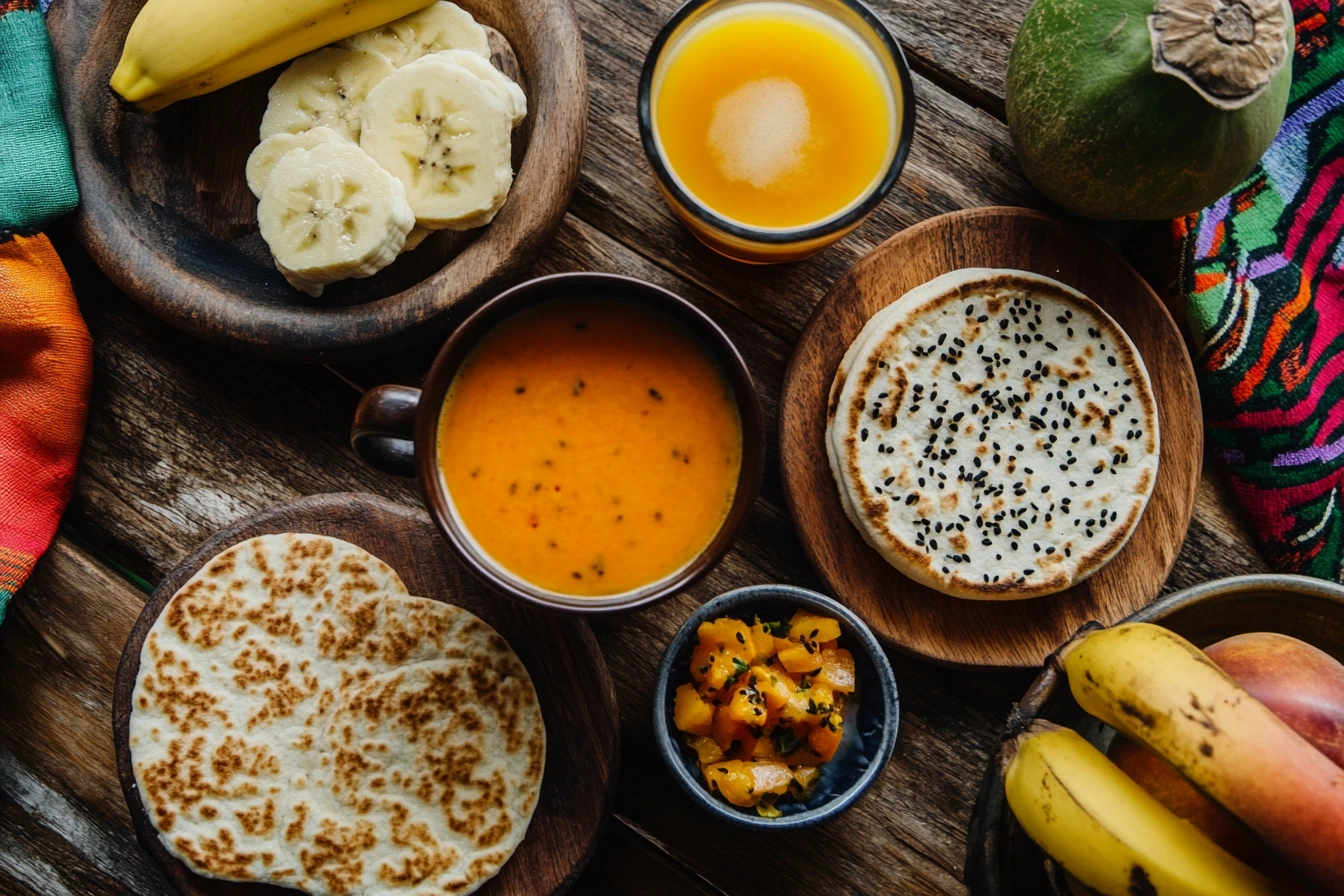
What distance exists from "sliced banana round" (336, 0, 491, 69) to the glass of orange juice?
0.43 metres

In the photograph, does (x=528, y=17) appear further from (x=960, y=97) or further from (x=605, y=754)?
(x=605, y=754)

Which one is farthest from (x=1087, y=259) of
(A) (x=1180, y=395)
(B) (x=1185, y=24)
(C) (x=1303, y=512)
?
(C) (x=1303, y=512)

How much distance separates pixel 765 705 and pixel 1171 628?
0.76 m

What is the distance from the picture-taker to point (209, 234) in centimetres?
208

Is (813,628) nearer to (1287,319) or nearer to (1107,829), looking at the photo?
(1107,829)

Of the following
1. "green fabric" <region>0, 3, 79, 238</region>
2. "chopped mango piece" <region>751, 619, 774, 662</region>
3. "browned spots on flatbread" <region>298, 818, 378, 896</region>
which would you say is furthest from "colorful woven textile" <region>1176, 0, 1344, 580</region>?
"green fabric" <region>0, 3, 79, 238</region>

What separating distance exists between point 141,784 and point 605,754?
90 centimetres

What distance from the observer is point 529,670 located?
2.01m

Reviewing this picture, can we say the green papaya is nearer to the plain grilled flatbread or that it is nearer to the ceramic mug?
the ceramic mug

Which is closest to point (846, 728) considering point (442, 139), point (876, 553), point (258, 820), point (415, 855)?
point (876, 553)

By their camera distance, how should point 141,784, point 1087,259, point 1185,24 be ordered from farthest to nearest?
point 1087,259 → point 141,784 → point 1185,24

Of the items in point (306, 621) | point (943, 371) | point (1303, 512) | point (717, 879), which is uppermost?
point (943, 371)

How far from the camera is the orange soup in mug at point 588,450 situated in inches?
66.3

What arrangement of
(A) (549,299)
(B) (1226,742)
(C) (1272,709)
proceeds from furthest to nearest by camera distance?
(A) (549,299) → (C) (1272,709) → (B) (1226,742)
